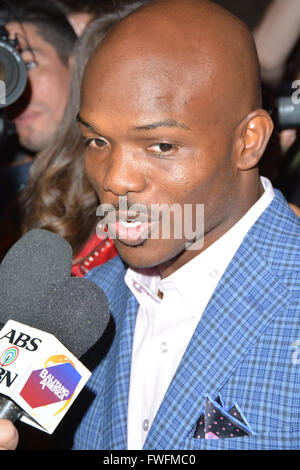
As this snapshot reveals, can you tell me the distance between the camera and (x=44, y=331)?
1131mm

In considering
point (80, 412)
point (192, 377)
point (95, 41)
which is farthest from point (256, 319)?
point (95, 41)

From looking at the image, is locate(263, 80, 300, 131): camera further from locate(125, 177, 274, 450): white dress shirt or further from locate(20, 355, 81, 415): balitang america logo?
locate(20, 355, 81, 415): balitang america logo

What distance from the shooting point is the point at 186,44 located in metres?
1.24

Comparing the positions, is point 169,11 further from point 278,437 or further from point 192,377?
point 278,437

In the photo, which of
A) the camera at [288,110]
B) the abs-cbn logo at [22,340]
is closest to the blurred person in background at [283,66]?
the camera at [288,110]

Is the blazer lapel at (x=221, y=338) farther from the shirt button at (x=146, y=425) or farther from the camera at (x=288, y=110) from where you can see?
the camera at (x=288, y=110)

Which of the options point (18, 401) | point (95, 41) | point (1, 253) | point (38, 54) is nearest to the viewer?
point (18, 401)

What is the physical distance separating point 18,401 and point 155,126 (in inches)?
25.0

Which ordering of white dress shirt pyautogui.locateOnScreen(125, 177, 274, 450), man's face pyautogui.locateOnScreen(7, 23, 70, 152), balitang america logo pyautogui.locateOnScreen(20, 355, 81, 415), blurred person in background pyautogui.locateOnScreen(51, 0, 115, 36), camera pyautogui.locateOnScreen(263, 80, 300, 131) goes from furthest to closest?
blurred person in background pyautogui.locateOnScreen(51, 0, 115, 36) → man's face pyautogui.locateOnScreen(7, 23, 70, 152) → camera pyautogui.locateOnScreen(263, 80, 300, 131) → white dress shirt pyautogui.locateOnScreen(125, 177, 274, 450) → balitang america logo pyautogui.locateOnScreen(20, 355, 81, 415)

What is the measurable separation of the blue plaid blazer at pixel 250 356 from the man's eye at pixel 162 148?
320mm

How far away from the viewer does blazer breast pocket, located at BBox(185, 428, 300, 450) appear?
118 cm

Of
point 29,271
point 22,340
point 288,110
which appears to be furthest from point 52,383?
point 288,110

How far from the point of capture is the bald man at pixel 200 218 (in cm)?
122

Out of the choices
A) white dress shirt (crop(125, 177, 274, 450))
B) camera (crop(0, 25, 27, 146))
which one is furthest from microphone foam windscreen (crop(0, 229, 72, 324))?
camera (crop(0, 25, 27, 146))
